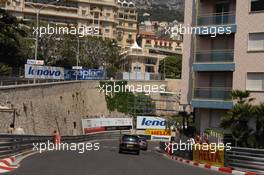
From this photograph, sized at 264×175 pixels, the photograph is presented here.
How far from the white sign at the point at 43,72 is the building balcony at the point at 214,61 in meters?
24.0

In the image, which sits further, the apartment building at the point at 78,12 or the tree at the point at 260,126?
the apartment building at the point at 78,12

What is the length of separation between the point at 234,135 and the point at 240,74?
406 inches

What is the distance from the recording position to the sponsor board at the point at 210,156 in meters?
35.2

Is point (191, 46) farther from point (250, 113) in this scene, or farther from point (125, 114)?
point (125, 114)

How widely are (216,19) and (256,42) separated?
486cm

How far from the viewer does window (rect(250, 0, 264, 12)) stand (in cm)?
4858

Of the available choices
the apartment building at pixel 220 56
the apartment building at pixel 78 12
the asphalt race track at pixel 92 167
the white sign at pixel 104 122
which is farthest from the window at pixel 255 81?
the apartment building at pixel 78 12

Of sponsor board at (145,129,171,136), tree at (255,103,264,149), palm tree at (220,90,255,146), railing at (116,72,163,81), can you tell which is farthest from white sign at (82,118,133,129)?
tree at (255,103,264,149)

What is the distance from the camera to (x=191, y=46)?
54719 millimetres

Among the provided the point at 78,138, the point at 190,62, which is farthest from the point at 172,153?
the point at 78,138

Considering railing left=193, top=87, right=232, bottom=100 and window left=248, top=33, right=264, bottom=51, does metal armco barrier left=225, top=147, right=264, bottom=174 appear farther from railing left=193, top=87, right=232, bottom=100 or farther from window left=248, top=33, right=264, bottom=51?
railing left=193, top=87, right=232, bottom=100

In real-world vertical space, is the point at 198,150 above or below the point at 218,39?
below

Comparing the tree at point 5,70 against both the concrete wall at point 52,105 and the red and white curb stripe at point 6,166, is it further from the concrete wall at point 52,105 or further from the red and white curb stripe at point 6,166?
the red and white curb stripe at point 6,166

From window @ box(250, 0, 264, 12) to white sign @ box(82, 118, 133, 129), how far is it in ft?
147
